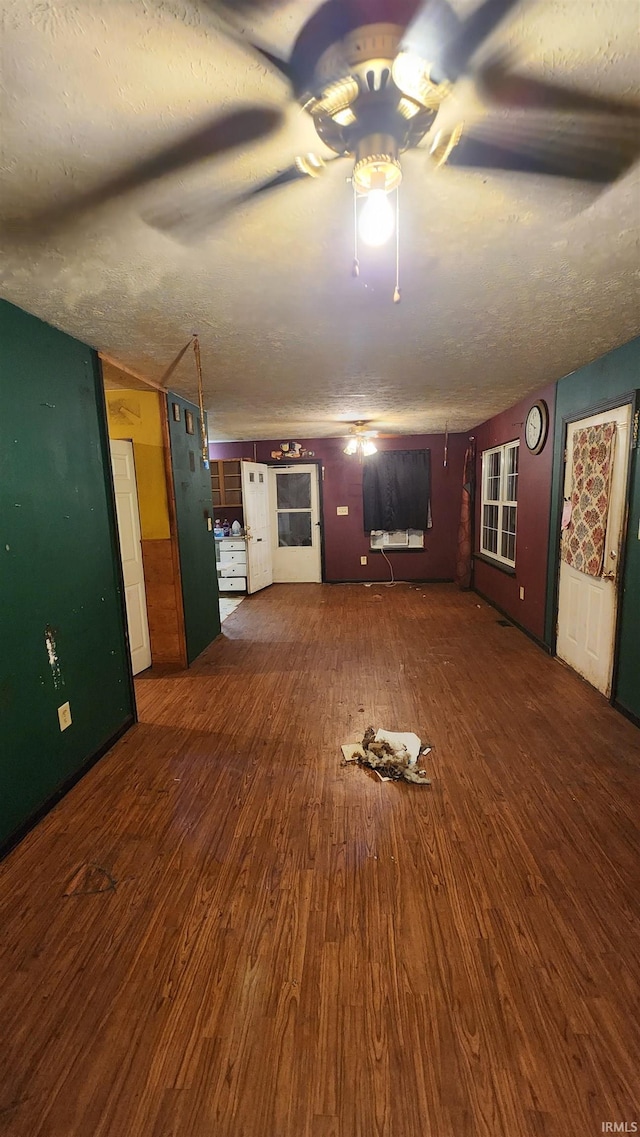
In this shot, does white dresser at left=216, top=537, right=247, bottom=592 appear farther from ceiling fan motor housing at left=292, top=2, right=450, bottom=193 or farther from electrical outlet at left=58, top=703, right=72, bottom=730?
ceiling fan motor housing at left=292, top=2, right=450, bottom=193

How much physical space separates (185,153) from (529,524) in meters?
3.94

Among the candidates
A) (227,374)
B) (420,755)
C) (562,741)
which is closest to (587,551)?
(562,741)

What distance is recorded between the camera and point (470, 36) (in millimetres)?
845

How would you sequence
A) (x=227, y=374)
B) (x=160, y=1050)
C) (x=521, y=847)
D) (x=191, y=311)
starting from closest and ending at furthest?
(x=160, y=1050)
(x=521, y=847)
(x=191, y=311)
(x=227, y=374)

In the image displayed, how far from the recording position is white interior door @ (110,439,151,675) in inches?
133

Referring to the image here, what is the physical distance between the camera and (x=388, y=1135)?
99 centimetres

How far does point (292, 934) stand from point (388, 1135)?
1.73 feet

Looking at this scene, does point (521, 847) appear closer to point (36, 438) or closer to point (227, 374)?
point (36, 438)

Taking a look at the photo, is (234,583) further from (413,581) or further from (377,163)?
(377,163)

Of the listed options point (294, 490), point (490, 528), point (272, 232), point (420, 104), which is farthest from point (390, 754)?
point (294, 490)

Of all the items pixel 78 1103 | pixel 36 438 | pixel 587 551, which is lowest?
pixel 78 1103

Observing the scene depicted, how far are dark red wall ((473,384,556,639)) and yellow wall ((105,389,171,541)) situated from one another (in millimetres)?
3179

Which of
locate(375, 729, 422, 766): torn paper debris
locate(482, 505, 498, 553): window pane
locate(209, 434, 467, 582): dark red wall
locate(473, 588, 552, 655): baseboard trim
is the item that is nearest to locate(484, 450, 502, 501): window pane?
locate(482, 505, 498, 553): window pane

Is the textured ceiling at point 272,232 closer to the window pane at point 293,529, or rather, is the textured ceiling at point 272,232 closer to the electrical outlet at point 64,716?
the electrical outlet at point 64,716
